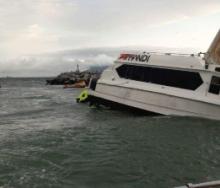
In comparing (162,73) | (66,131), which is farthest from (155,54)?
(66,131)

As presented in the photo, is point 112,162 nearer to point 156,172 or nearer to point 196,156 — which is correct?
point 156,172

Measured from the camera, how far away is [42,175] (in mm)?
9406

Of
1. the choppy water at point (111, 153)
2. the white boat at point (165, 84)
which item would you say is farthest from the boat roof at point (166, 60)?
the choppy water at point (111, 153)

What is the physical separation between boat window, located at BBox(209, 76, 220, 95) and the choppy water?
5.05 ft

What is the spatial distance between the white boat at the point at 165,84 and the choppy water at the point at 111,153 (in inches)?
35.8

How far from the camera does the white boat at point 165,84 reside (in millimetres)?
17625

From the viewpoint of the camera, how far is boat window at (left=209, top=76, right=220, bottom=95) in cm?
1742

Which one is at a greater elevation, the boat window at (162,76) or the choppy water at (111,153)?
the boat window at (162,76)

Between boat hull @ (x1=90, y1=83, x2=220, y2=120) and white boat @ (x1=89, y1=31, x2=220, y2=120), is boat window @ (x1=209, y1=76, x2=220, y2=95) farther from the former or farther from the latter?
boat hull @ (x1=90, y1=83, x2=220, y2=120)

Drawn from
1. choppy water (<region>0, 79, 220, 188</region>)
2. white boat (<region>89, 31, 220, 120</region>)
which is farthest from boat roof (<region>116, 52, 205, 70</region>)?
choppy water (<region>0, 79, 220, 188</region>)

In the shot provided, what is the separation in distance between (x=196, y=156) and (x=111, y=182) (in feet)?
10.9

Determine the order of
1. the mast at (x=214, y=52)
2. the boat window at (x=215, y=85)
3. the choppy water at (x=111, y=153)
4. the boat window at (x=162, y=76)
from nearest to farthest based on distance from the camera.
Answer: the choppy water at (x=111, y=153) → the boat window at (x=215, y=85) → the boat window at (x=162, y=76) → the mast at (x=214, y=52)

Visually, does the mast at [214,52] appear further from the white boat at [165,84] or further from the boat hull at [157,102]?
the boat hull at [157,102]

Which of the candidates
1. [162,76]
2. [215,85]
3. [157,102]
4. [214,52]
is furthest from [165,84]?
[214,52]
